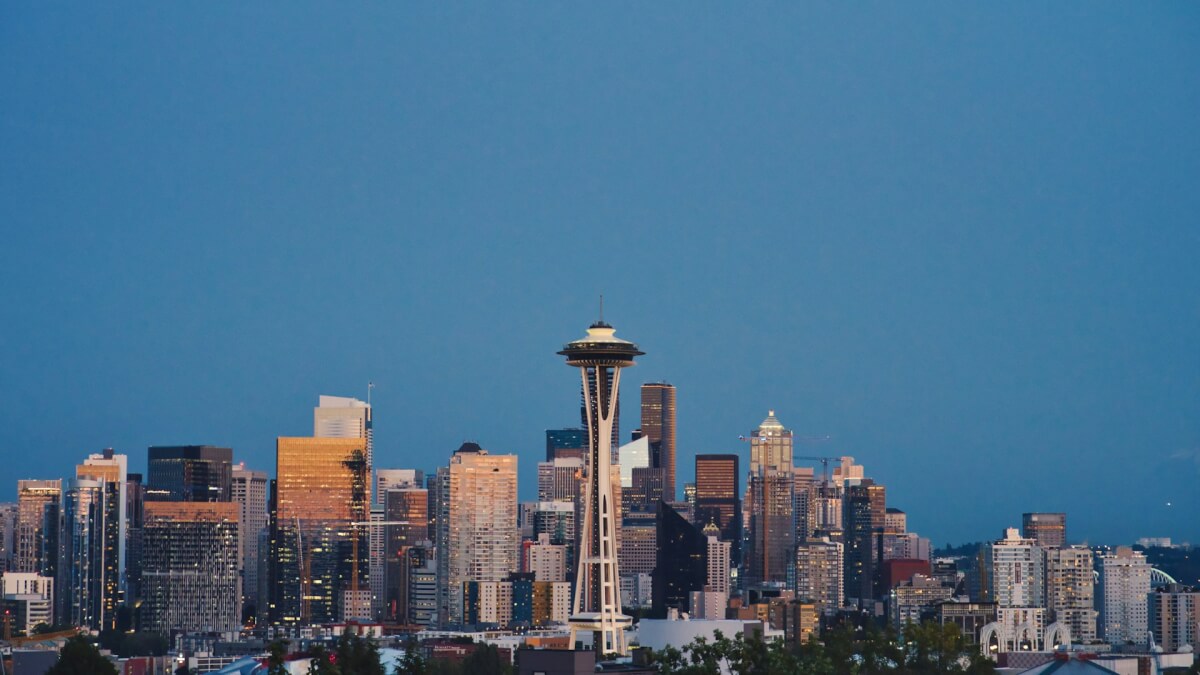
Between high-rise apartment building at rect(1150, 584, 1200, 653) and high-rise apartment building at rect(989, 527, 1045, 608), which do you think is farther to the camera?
high-rise apartment building at rect(989, 527, 1045, 608)

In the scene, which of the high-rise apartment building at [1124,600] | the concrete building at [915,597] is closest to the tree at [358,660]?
the high-rise apartment building at [1124,600]

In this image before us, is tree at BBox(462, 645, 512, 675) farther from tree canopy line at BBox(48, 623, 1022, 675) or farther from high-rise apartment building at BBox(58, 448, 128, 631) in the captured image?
high-rise apartment building at BBox(58, 448, 128, 631)

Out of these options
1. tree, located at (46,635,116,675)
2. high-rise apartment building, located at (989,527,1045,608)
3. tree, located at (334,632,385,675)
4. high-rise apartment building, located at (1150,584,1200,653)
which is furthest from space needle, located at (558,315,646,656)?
high-rise apartment building, located at (989,527,1045,608)

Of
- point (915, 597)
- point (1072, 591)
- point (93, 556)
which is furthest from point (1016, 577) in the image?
point (93, 556)

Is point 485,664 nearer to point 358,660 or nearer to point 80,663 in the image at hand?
point 80,663

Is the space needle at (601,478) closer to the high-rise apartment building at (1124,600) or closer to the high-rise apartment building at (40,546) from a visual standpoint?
the high-rise apartment building at (1124,600)

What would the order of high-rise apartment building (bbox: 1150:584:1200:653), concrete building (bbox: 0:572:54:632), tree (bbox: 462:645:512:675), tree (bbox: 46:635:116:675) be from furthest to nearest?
concrete building (bbox: 0:572:54:632)
high-rise apartment building (bbox: 1150:584:1200:653)
tree (bbox: 462:645:512:675)
tree (bbox: 46:635:116:675)
